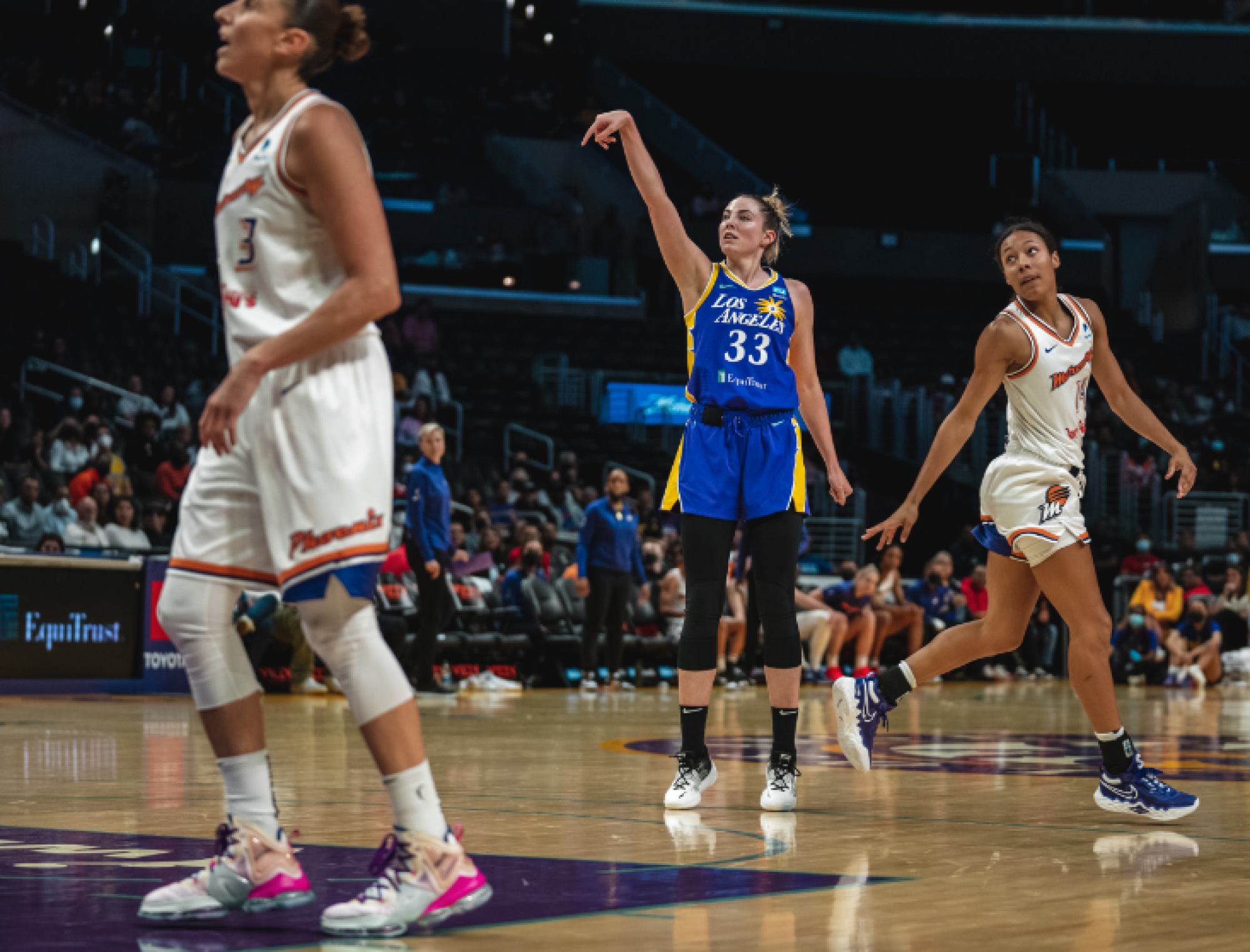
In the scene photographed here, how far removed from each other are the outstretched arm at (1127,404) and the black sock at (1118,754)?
92cm

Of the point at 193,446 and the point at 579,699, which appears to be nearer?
the point at 579,699

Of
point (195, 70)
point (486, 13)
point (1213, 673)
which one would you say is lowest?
point (1213, 673)

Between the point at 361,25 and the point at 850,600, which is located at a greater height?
the point at 361,25

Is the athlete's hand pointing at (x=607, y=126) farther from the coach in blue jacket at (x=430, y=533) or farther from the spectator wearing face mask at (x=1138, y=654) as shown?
the spectator wearing face mask at (x=1138, y=654)

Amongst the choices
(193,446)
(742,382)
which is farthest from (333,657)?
(193,446)

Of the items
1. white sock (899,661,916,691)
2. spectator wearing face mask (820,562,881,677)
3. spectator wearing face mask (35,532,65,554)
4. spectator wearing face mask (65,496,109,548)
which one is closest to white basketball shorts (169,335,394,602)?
white sock (899,661,916,691)

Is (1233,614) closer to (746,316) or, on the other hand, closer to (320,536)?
(746,316)

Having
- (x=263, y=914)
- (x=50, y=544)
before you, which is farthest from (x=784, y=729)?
(x=50, y=544)

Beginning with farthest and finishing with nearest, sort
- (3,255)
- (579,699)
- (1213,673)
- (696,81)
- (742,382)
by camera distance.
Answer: (696,81) < (3,255) < (1213,673) < (579,699) < (742,382)

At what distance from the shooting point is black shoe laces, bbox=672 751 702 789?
5062mm

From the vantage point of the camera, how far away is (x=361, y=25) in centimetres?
324

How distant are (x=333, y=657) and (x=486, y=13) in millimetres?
27742

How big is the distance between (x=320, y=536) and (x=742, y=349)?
8.79 feet

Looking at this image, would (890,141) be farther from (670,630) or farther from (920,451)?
(670,630)
